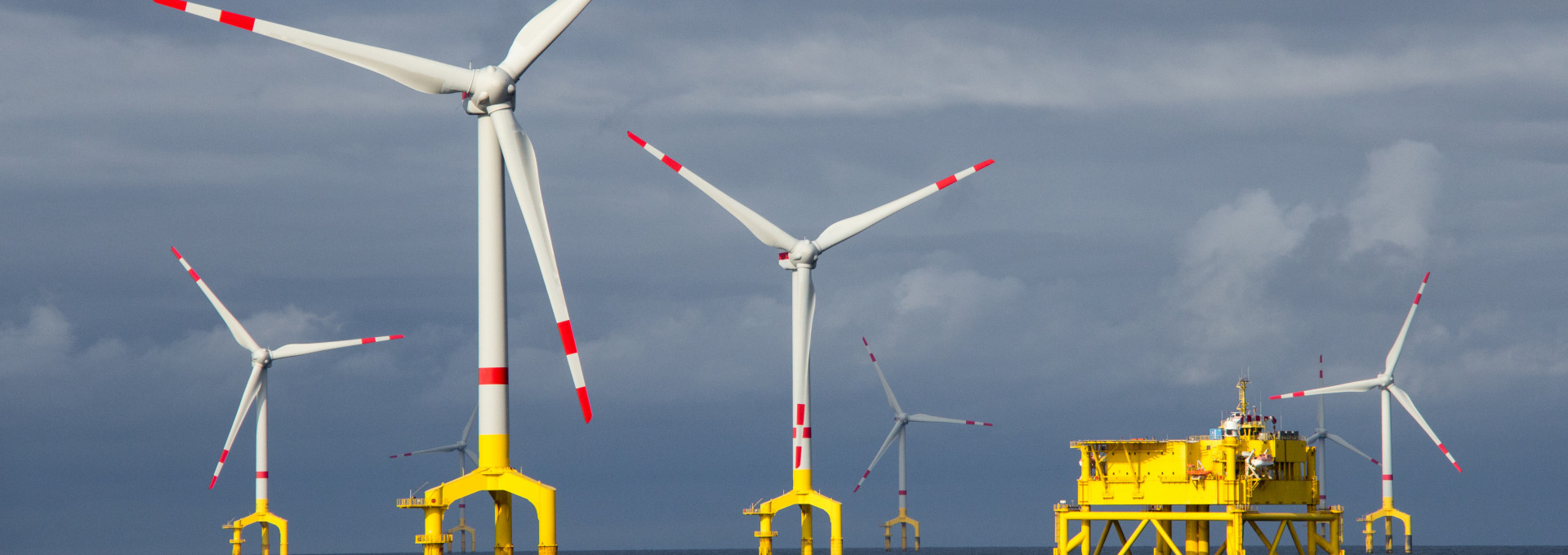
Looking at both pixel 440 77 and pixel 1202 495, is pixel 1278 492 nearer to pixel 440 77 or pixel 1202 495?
pixel 1202 495

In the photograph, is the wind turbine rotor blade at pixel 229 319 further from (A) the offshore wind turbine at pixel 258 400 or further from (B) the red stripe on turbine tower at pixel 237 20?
(B) the red stripe on turbine tower at pixel 237 20

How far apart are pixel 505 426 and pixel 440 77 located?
1505cm

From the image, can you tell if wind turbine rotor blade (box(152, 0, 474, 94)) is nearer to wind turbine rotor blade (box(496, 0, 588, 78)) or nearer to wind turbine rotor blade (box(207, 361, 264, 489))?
wind turbine rotor blade (box(496, 0, 588, 78))

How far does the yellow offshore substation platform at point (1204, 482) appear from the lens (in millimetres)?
93688

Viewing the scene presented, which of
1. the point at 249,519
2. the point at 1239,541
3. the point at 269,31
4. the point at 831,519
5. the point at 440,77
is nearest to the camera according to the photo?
the point at 269,31

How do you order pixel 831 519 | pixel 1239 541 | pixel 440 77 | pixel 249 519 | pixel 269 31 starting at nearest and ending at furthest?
pixel 269 31 < pixel 440 77 < pixel 1239 541 < pixel 831 519 < pixel 249 519

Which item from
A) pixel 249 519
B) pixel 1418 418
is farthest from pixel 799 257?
pixel 1418 418

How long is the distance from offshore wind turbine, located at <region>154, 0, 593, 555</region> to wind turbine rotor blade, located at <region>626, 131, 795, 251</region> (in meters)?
43.6

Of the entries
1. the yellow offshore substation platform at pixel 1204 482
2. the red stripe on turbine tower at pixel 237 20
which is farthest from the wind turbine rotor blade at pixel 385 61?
the yellow offshore substation platform at pixel 1204 482

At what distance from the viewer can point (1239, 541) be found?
9312 centimetres

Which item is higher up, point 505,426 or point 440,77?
point 440,77

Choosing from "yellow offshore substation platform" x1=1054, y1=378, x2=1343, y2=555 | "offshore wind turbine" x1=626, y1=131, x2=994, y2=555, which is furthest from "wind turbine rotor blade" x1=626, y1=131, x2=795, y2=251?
"yellow offshore substation platform" x1=1054, y1=378, x2=1343, y2=555

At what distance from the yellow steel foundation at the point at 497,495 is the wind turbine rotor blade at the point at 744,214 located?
46.6m

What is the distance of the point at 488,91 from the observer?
73875mm
